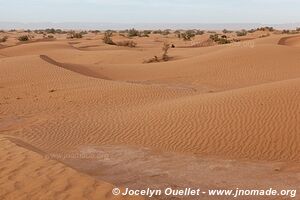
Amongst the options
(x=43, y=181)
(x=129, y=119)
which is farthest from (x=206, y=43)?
(x=43, y=181)

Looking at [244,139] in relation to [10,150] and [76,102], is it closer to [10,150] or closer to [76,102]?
[10,150]

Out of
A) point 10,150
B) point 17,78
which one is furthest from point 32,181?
point 17,78

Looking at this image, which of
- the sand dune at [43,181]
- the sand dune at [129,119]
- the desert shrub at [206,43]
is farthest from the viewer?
the desert shrub at [206,43]

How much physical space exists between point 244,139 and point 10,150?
16.5ft

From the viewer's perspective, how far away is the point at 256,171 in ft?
26.1

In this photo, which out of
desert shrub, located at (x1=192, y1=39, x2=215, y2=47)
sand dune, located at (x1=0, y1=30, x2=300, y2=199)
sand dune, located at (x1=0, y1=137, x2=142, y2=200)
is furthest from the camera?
desert shrub, located at (x1=192, y1=39, x2=215, y2=47)

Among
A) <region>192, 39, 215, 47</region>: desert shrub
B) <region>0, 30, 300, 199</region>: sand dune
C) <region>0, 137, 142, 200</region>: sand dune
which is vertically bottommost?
<region>192, 39, 215, 47</region>: desert shrub

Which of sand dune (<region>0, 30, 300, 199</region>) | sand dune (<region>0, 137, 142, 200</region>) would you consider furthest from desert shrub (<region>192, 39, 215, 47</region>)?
sand dune (<region>0, 137, 142, 200</region>)

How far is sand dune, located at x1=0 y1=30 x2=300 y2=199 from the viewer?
642cm

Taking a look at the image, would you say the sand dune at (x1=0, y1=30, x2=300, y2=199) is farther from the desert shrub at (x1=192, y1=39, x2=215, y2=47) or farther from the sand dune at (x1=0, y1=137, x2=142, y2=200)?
the desert shrub at (x1=192, y1=39, x2=215, y2=47)

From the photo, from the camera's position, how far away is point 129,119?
40.1 ft

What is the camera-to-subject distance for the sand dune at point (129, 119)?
642 centimetres

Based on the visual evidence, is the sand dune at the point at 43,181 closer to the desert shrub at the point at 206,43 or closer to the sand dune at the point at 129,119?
the sand dune at the point at 129,119

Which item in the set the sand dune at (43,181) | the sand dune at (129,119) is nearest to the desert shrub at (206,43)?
the sand dune at (129,119)
